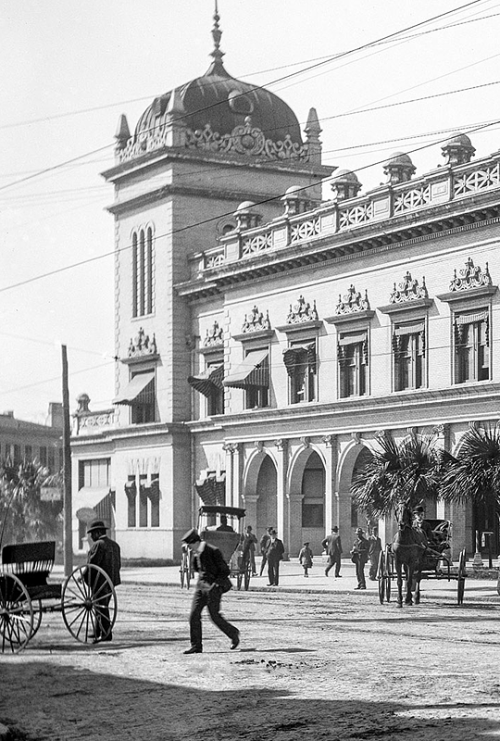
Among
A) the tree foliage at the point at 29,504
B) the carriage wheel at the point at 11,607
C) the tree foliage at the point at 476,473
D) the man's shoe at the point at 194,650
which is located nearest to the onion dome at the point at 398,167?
the tree foliage at the point at 476,473

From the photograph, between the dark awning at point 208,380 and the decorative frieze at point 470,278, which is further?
the dark awning at point 208,380

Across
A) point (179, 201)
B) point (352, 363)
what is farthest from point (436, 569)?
point (179, 201)

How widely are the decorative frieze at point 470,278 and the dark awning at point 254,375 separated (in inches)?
446

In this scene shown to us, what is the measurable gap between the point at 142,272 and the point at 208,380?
23.7ft

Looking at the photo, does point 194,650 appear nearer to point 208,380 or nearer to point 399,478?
point 399,478

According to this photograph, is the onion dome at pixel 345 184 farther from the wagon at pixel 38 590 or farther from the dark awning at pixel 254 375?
the wagon at pixel 38 590

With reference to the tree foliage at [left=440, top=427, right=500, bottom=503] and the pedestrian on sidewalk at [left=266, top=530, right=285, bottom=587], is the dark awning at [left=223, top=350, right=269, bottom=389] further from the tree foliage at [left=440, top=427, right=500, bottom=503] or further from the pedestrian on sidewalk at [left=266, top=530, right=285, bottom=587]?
the tree foliage at [left=440, top=427, right=500, bottom=503]

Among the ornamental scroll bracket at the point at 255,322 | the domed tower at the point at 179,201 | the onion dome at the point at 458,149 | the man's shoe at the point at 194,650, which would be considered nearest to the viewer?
the man's shoe at the point at 194,650

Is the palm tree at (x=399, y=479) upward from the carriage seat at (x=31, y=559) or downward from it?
upward

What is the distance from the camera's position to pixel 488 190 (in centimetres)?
4078

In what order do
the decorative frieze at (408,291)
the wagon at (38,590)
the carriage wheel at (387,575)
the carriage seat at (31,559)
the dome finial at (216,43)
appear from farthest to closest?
the dome finial at (216,43) → the decorative frieze at (408,291) → the carriage wheel at (387,575) → the carriage seat at (31,559) → the wagon at (38,590)

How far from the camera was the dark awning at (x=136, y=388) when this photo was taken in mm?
60062

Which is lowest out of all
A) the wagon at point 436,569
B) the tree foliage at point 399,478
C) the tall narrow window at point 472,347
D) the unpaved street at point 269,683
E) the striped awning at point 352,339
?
the unpaved street at point 269,683

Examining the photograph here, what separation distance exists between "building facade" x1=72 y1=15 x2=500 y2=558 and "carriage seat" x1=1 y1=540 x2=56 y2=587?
23.9m
